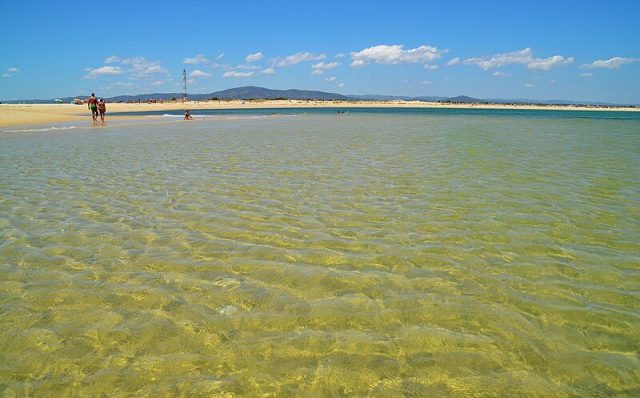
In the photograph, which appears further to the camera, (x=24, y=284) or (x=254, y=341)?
(x=24, y=284)

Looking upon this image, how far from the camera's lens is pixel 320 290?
4.96m

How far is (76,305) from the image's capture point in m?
4.61

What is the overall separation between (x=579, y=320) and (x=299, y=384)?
319cm

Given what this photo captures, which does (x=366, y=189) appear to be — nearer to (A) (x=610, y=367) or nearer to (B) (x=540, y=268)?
(B) (x=540, y=268)

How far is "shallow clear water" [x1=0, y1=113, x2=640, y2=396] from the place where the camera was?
345 cm

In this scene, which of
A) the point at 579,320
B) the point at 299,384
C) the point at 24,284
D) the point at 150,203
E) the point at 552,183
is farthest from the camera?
the point at 552,183

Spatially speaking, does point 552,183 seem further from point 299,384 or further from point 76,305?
point 76,305

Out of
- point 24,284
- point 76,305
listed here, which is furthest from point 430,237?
point 24,284

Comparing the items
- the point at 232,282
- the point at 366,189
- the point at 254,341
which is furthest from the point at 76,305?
the point at 366,189

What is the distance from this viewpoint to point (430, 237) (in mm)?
6809

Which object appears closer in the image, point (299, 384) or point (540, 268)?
point (299, 384)

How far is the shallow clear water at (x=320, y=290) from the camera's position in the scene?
3.45m

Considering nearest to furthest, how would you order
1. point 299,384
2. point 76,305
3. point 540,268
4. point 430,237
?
point 299,384, point 76,305, point 540,268, point 430,237

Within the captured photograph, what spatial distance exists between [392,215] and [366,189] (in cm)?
252
